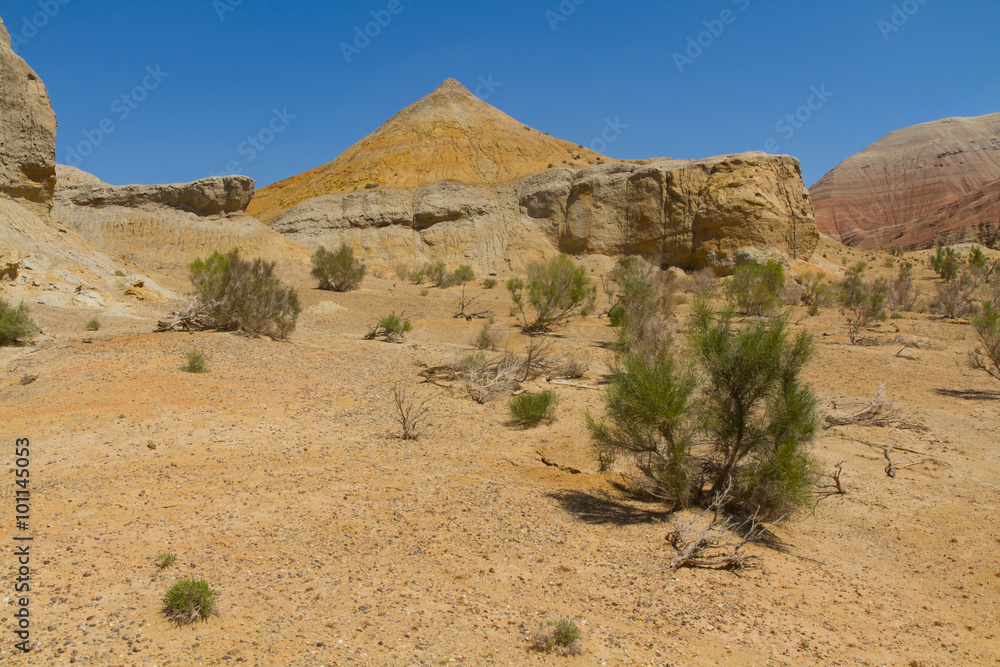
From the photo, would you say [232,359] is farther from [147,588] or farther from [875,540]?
[875,540]

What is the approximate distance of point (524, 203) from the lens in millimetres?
40562

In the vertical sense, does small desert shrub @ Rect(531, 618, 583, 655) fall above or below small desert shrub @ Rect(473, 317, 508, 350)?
below

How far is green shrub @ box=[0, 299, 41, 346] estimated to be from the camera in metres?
12.2

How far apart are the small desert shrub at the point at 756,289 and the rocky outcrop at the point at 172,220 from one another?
22.7 m

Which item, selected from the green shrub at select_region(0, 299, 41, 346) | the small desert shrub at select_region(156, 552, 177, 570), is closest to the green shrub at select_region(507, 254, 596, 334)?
the green shrub at select_region(0, 299, 41, 346)

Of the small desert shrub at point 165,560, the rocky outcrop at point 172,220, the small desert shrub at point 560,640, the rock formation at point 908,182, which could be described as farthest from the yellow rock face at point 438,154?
the rock formation at point 908,182

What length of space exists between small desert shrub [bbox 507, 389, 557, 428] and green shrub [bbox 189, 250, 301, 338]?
7.36 meters

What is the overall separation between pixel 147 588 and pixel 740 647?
13.6 feet

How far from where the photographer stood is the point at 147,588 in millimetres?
4023

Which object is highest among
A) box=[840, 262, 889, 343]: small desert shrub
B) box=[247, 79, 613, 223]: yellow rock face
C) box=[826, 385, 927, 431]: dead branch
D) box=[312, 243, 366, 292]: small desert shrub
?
box=[247, 79, 613, 223]: yellow rock face

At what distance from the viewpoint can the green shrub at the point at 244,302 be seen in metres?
14.0

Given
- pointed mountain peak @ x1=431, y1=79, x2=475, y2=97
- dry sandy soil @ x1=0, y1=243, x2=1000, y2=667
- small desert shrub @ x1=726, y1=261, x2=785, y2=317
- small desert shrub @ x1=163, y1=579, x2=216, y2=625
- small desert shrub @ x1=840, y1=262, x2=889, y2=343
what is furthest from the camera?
pointed mountain peak @ x1=431, y1=79, x2=475, y2=97

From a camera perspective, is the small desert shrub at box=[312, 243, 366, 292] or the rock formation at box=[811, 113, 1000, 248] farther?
the rock formation at box=[811, 113, 1000, 248]

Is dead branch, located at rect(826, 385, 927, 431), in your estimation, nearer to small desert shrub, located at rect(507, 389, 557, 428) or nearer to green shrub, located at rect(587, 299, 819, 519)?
green shrub, located at rect(587, 299, 819, 519)
